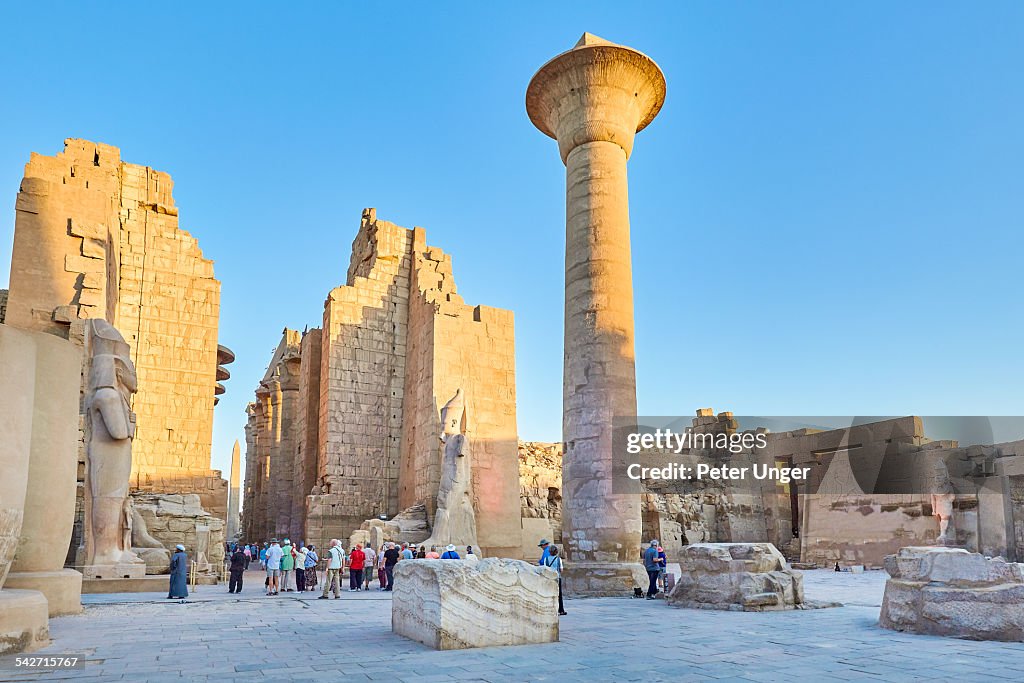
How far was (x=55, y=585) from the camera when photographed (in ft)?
24.7

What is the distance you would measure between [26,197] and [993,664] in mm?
17253

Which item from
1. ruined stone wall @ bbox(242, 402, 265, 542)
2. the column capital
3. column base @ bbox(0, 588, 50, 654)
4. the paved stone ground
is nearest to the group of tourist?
the paved stone ground

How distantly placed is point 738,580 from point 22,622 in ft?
23.8

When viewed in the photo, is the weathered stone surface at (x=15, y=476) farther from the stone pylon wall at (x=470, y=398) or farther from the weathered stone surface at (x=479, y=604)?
the stone pylon wall at (x=470, y=398)

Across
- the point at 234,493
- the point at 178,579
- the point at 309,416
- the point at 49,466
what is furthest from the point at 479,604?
the point at 234,493

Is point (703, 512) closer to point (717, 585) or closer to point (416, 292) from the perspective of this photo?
point (416, 292)

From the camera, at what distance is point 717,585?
370 inches

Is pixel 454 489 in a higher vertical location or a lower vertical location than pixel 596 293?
lower

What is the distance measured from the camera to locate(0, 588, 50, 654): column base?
5430 mm

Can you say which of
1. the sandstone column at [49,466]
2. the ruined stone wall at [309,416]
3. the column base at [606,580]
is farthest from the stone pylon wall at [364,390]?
the sandstone column at [49,466]

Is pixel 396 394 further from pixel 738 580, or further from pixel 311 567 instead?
pixel 738 580

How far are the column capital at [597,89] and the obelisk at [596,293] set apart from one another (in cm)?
2

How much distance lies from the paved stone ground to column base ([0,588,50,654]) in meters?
0.15

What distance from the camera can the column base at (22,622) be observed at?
214 inches
